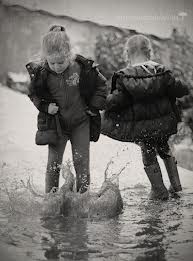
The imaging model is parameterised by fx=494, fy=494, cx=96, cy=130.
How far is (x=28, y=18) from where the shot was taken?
2291 millimetres

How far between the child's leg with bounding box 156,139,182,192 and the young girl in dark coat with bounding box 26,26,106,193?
31cm

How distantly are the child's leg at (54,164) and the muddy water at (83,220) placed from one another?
78 millimetres

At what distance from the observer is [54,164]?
199 centimetres

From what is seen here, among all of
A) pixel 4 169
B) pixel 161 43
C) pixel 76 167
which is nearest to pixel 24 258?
pixel 76 167

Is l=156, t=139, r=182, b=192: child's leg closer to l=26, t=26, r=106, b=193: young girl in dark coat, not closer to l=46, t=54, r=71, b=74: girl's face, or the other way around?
l=26, t=26, r=106, b=193: young girl in dark coat

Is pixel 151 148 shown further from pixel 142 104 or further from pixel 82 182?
pixel 82 182

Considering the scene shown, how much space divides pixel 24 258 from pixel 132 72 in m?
0.90

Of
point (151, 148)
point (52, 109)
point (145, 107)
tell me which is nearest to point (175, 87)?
point (145, 107)

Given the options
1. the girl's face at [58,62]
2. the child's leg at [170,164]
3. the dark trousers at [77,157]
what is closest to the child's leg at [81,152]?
the dark trousers at [77,157]

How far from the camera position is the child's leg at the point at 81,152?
1.97m

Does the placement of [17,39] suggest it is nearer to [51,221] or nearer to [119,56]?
[119,56]

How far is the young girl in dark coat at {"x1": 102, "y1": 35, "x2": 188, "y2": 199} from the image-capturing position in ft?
6.60

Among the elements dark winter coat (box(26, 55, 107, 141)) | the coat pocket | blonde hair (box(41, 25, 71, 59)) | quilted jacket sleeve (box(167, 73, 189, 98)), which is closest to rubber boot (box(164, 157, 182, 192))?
quilted jacket sleeve (box(167, 73, 189, 98))

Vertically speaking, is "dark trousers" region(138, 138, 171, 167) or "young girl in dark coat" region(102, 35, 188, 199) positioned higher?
"young girl in dark coat" region(102, 35, 188, 199)
